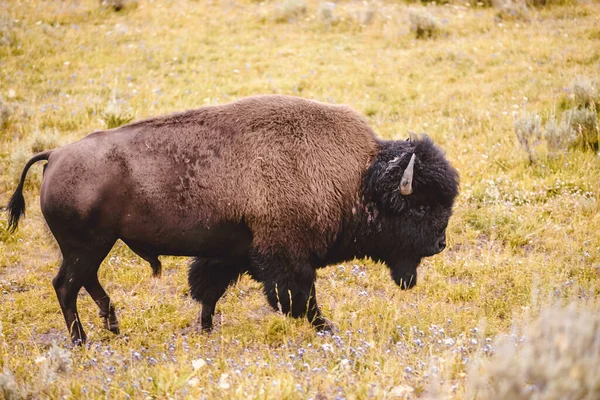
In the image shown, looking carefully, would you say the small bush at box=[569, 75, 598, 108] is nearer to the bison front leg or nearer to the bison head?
the bison head

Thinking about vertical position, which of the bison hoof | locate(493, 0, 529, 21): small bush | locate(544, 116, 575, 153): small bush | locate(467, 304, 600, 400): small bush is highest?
locate(493, 0, 529, 21): small bush

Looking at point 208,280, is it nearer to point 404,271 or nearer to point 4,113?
point 404,271

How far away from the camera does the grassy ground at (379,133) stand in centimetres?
308

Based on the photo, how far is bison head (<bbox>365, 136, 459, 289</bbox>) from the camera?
406cm

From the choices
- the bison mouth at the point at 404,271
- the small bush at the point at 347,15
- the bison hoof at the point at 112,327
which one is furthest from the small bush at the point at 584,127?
the small bush at the point at 347,15

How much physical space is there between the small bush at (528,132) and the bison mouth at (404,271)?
3.14 meters

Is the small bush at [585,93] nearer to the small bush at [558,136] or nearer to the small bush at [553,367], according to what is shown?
the small bush at [558,136]

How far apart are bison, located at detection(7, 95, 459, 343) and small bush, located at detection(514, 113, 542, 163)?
9.88 ft

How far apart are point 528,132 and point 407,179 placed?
357 centimetres

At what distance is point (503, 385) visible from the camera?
2184mm

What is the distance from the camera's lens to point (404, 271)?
171 inches

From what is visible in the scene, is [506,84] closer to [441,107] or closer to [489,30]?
[441,107]

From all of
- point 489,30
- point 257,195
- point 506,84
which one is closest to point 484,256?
point 257,195

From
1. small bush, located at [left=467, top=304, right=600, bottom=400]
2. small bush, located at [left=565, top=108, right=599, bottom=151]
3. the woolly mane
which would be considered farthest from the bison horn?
small bush, located at [left=565, top=108, right=599, bottom=151]
